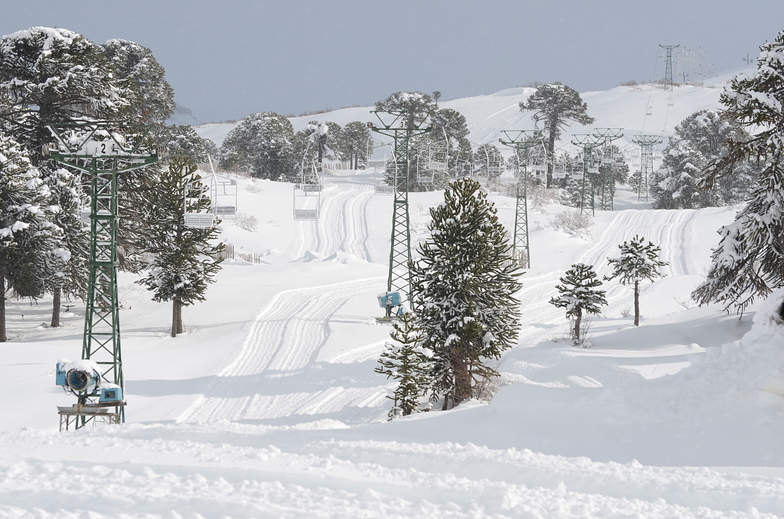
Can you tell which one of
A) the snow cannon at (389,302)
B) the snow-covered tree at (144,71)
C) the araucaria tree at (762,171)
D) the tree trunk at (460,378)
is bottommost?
the tree trunk at (460,378)

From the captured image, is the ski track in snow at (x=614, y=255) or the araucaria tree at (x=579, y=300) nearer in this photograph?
the araucaria tree at (x=579, y=300)

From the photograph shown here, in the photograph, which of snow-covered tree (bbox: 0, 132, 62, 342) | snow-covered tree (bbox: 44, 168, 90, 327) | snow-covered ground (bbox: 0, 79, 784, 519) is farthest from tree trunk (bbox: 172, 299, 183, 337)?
snow-covered tree (bbox: 0, 132, 62, 342)

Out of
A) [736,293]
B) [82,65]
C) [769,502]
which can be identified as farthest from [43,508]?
[82,65]

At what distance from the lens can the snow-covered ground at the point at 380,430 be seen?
870 centimetres

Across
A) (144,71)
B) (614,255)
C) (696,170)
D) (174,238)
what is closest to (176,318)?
(174,238)

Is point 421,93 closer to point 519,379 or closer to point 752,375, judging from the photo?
point 519,379

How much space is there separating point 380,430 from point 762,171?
12.3m

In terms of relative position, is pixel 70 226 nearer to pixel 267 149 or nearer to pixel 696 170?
pixel 267 149

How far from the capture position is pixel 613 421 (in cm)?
1312

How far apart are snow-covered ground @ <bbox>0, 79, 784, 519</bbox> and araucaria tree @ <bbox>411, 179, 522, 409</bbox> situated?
1828 mm

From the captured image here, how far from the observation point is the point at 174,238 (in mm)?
29391

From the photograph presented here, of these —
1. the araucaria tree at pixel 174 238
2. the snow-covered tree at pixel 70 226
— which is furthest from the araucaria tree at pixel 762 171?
the snow-covered tree at pixel 70 226

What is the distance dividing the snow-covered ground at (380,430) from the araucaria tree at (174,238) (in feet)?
7.49

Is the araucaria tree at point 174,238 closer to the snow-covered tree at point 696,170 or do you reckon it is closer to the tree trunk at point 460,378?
the tree trunk at point 460,378
